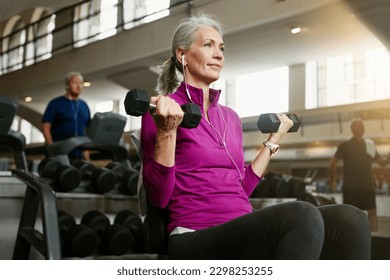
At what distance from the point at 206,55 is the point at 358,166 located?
1204 mm

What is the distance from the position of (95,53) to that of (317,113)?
0.77 meters

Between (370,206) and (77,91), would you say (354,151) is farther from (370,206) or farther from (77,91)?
(77,91)

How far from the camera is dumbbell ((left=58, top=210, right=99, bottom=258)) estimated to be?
1.65m

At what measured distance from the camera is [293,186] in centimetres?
226

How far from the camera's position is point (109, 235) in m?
1.77

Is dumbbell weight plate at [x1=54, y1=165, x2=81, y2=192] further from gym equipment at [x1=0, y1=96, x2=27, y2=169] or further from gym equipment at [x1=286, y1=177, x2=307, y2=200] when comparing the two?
gym equipment at [x1=286, y1=177, x2=307, y2=200]

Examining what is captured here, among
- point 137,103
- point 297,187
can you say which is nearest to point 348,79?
point 297,187

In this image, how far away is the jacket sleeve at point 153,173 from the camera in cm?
89

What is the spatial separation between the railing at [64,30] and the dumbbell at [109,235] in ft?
1.83

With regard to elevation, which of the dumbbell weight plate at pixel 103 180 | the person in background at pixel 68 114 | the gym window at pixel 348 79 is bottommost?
the dumbbell weight plate at pixel 103 180

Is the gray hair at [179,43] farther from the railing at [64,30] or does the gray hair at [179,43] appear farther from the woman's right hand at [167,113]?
the railing at [64,30]

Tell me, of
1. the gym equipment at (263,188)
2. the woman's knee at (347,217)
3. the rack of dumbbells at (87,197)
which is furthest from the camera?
the gym equipment at (263,188)

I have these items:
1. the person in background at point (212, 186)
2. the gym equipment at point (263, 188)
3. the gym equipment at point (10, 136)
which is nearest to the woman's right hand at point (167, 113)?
the person in background at point (212, 186)
